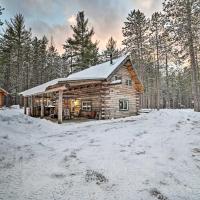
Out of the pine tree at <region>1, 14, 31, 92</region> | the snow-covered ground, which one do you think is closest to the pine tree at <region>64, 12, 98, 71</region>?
the pine tree at <region>1, 14, 31, 92</region>

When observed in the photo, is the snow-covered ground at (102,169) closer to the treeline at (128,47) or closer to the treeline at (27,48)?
the treeline at (128,47)

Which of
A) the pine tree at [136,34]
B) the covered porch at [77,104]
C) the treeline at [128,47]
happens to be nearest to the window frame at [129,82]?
the covered porch at [77,104]

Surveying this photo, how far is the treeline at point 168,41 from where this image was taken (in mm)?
17297

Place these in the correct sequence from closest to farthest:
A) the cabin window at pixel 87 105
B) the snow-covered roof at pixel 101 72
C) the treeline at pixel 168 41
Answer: the snow-covered roof at pixel 101 72 < the treeline at pixel 168 41 < the cabin window at pixel 87 105

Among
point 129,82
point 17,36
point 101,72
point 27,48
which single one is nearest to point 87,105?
point 101,72

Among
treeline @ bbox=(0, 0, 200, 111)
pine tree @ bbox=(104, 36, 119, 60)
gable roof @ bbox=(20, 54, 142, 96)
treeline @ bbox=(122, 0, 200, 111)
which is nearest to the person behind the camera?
gable roof @ bbox=(20, 54, 142, 96)

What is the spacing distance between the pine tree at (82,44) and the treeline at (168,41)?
6.69 meters

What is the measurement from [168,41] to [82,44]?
17834 mm

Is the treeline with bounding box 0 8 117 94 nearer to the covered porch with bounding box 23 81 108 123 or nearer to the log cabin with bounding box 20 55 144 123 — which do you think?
the covered porch with bounding box 23 81 108 123

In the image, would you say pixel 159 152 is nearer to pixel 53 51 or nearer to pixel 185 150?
pixel 185 150

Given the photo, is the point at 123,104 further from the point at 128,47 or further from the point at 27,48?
the point at 27,48

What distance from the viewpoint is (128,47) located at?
30531 millimetres

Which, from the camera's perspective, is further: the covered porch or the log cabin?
the covered porch

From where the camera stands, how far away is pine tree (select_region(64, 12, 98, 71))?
3350cm
